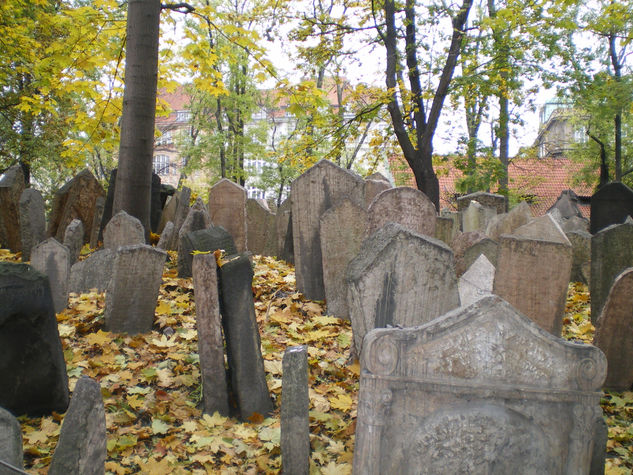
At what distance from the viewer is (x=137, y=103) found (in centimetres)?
725

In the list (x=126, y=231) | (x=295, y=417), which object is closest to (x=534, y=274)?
(x=295, y=417)

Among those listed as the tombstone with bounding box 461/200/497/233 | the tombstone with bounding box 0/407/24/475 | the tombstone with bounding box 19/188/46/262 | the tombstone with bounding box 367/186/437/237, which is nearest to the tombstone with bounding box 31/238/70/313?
the tombstone with bounding box 19/188/46/262

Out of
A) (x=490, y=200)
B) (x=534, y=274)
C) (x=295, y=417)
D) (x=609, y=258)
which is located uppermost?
(x=490, y=200)

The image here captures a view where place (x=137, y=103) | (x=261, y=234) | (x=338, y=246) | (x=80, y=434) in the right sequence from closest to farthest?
(x=80, y=434)
(x=338, y=246)
(x=137, y=103)
(x=261, y=234)

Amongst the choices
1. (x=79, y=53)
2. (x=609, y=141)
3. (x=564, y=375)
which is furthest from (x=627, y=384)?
(x=609, y=141)

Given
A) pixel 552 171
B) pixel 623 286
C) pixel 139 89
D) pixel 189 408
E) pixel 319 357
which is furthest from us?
pixel 552 171

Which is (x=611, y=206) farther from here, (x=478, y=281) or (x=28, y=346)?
(x=28, y=346)

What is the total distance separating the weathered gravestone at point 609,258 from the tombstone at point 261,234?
4.94 metres

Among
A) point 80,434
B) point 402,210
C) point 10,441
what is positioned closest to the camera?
point 10,441

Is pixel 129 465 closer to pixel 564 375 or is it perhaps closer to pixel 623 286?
pixel 564 375

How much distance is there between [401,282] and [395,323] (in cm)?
32

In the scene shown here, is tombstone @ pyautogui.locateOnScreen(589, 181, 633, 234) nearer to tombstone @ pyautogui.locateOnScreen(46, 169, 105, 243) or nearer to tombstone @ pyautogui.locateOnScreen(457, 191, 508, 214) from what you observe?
tombstone @ pyautogui.locateOnScreen(457, 191, 508, 214)

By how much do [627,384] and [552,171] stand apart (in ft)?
106

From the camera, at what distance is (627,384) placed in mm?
4629
